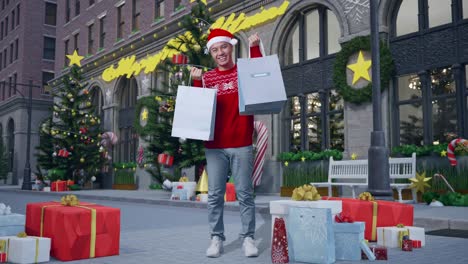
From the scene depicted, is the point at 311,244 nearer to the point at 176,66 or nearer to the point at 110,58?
the point at 176,66

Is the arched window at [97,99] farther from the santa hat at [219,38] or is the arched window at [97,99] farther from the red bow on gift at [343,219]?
the red bow on gift at [343,219]

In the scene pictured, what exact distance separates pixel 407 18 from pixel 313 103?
4.12 meters

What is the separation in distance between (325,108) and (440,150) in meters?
4.57

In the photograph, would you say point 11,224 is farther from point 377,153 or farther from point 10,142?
point 10,142

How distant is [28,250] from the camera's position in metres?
4.65

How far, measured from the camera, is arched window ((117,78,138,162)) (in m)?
25.8

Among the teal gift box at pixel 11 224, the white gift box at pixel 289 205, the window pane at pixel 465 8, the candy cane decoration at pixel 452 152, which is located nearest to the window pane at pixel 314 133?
the candy cane decoration at pixel 452 152

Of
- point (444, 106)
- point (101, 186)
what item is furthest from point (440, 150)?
point (101, 186)

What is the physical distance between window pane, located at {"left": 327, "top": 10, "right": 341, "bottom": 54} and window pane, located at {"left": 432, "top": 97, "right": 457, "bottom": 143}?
4.17 metres

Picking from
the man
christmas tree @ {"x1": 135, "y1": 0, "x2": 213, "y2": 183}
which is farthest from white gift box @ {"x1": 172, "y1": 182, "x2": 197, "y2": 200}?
the man

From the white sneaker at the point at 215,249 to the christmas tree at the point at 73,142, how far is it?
19.9m

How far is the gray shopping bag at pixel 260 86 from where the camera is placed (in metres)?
4.70

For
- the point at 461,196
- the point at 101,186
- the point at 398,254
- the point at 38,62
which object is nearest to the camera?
the point at 398,254

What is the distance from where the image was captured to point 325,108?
1553 centimetres
